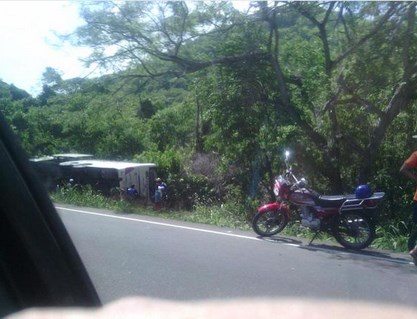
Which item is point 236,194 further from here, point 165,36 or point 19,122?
point 19,122

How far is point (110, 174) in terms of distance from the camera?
7.62 m

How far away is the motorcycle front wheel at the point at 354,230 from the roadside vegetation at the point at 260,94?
108cm

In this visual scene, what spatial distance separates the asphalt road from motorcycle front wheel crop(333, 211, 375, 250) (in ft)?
0.55

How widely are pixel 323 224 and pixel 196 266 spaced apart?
258cm

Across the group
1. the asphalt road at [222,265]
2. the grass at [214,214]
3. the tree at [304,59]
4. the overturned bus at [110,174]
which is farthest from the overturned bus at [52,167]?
the tree at [304,59]

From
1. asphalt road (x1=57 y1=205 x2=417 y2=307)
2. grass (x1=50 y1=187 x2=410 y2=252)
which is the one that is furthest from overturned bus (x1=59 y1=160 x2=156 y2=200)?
asphalt road (x1=57 y1=205 x2=417 y2=307)

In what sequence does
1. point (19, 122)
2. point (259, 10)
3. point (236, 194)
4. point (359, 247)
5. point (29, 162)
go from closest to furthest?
point (29, 162)
point (19, 122)
point (359, 247)
point (259, 10)
point (236, 194)

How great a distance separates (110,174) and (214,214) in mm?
4059

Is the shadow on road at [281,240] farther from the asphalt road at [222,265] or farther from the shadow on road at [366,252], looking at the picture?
the shadow on road at [366,252]

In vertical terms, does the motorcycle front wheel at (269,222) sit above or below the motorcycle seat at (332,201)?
below

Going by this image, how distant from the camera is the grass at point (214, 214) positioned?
8032 millimetres

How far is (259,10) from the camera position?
11.5 m

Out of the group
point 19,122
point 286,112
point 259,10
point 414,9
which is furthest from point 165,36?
point 19,122

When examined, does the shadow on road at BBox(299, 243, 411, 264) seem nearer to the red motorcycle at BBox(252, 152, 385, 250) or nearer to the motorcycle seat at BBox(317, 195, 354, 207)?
the red motorcycle at BBox(252, 152, 385, 250)
